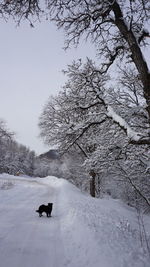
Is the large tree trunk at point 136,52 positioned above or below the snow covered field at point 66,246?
above

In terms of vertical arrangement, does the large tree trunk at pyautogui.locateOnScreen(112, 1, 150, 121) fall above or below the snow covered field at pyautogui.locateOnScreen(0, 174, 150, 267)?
above

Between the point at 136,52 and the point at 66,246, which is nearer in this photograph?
the point at 66,246

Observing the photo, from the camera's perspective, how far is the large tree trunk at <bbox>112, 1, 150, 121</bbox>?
455cm

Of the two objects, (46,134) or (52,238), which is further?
(46,134)

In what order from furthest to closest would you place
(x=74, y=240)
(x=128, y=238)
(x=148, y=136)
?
(x=128, y=238), (x=74, y=240), (x=148, y=136)

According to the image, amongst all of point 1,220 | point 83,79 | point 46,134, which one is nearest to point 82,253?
point 1,220

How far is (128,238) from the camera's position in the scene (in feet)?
17.3

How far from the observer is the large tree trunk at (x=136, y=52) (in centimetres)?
455

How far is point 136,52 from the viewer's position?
471 centimetres

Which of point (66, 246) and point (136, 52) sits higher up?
point (136, 52)

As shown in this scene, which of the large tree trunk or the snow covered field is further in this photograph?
the large tree trunk

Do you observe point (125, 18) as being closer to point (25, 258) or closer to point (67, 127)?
point (67, 127)

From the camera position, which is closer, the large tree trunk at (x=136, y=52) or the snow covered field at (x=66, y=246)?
the snow covered field at (x=66, y=246)

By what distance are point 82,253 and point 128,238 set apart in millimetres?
1888
